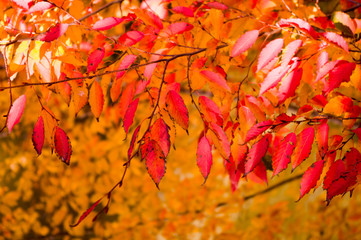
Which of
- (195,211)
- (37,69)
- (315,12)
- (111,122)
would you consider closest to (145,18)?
(37,69)

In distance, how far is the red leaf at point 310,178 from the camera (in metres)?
1.49

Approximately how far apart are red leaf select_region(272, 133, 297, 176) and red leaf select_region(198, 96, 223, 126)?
0.24 metres

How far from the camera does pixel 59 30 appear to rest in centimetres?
138

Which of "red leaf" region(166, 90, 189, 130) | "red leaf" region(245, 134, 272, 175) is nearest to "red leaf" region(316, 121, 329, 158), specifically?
"red leaf" region(245, 134, 272, 175)

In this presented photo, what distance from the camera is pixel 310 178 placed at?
1495mm

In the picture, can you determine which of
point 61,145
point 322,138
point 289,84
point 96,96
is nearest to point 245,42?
point 289,84

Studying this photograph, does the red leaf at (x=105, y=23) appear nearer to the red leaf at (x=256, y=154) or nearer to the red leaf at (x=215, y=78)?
the red leaf at (x=215, y=78)

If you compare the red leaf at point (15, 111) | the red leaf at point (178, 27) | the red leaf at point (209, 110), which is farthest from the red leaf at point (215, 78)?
A: the red leaf at point (15, 111)

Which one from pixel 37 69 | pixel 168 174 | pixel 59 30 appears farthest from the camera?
pixel 168 174

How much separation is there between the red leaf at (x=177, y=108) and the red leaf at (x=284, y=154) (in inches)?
13.7

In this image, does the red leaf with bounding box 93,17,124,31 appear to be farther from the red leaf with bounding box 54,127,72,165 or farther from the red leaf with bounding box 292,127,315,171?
the red leaf with bounding box 292,127,315,171

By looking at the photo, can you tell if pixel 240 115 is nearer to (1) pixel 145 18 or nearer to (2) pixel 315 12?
(1) pixel 145 18

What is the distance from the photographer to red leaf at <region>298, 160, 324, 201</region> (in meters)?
1.49

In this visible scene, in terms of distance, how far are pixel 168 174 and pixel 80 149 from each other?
48.0 inches
